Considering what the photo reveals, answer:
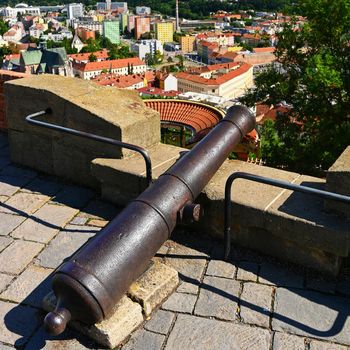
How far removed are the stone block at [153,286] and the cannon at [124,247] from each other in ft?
0.47

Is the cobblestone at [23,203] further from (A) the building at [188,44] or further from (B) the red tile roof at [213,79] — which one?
(A) the building at [188,44]

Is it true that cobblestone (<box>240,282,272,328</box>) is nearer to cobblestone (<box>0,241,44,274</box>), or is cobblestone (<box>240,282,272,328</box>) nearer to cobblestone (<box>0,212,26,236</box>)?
cobblestone (<box>0,241,44,274</box>)

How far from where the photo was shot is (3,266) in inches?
116

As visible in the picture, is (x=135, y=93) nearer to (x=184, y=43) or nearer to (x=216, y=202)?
(x=216, y=202)

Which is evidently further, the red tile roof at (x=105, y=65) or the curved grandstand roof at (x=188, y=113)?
the red tile roof at (x=105, y=65)

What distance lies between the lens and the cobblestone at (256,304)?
2.45 meters

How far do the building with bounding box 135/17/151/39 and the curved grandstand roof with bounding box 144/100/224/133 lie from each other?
122m

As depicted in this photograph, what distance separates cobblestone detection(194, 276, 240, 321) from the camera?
2.50m

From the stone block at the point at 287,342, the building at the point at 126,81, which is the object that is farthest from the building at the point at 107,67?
the stone block at the point at 287,342

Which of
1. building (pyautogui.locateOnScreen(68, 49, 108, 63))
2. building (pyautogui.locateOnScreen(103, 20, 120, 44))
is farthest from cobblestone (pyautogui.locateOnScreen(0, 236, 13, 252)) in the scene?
building (pyautogui.locateOnScreen(103, 20, 120, 44))

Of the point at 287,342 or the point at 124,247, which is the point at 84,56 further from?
the point at 287,342

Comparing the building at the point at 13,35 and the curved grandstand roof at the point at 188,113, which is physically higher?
the curved grandstand roof at the point at 188,113

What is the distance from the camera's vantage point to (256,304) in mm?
2553

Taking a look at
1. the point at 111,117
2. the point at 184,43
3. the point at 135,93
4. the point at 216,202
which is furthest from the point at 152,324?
the point at 184,43
